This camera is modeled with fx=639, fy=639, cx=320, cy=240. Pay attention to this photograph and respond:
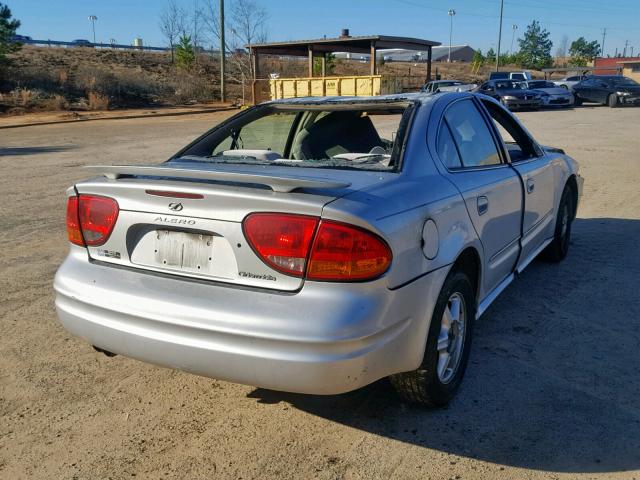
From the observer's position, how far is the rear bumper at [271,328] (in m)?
2.57

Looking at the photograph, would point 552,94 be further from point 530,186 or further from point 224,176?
point 224,176

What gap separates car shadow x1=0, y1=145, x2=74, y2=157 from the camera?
14250mm

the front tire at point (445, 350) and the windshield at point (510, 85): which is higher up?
the windshield at point (510, 85)

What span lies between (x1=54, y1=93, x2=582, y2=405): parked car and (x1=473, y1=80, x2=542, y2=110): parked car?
2701cm

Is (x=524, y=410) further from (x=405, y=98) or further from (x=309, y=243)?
(x=405, y=98)

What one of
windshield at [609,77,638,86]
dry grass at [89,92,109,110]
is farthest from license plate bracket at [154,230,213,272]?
windshield at [609,77,638,86]

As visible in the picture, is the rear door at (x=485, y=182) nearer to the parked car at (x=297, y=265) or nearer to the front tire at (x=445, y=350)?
the parked car at (x=297, y=265)

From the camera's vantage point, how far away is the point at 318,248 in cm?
262

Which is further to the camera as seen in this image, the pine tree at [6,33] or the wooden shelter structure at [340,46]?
the pine tree at [6,33]

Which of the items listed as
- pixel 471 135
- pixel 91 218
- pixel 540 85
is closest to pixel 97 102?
pixel 540 85

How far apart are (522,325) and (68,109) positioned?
2918 cm

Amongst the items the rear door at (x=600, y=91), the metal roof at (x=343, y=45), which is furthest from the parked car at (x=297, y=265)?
the rear door at (x=600, y=91)

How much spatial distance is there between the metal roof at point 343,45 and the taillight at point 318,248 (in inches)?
1019

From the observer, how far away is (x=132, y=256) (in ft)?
9.93
